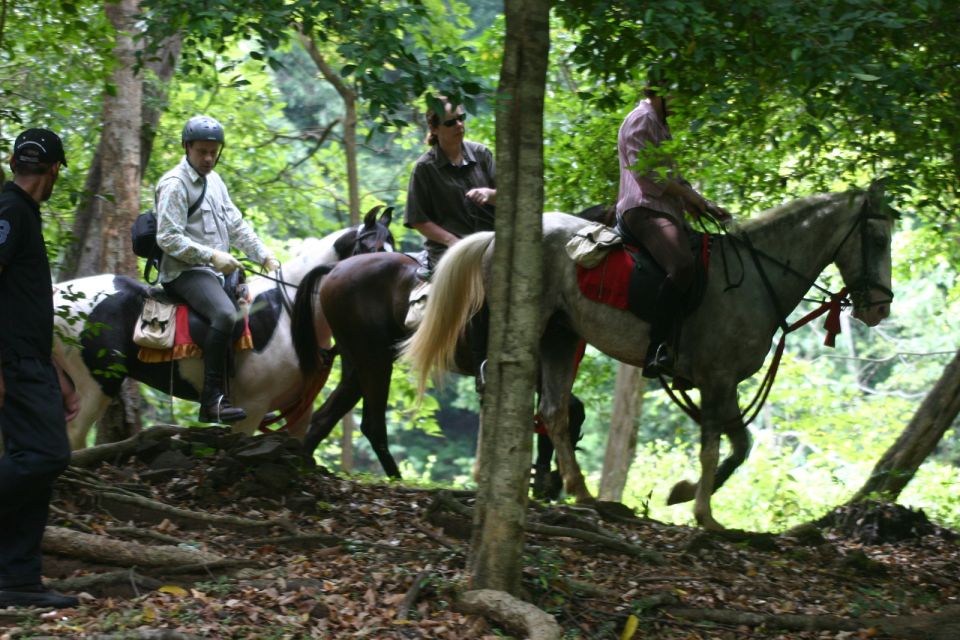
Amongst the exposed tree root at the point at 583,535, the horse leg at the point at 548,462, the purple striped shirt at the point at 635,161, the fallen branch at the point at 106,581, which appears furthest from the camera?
the horse leg at the point at 548,462

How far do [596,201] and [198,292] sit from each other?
4.11 metres

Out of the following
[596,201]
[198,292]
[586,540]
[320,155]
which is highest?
[320,155]

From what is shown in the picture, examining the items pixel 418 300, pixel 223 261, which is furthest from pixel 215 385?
pixel 418 300

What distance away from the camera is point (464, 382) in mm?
36438

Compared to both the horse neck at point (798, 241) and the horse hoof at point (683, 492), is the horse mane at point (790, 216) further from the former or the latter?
the horse hoof at point (683, 492)

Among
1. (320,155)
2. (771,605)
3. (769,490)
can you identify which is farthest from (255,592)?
(320,155)

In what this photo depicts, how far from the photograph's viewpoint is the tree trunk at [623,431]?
54.7 ft

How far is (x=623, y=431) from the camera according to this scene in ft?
55.3

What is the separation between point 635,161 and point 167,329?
159 inches

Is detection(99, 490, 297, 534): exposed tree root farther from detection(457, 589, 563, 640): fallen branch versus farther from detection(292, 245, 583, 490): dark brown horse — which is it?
detection(292, 245, 583, 490): dark brown horse

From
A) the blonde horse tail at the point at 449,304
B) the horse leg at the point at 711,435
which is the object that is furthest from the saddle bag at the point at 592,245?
the horse leg at the point at 711,435

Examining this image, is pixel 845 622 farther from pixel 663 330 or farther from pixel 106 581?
pixel 106 581

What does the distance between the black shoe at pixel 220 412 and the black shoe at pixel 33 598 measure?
3.65m

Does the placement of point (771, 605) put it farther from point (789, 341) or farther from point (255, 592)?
point (789, 341)
